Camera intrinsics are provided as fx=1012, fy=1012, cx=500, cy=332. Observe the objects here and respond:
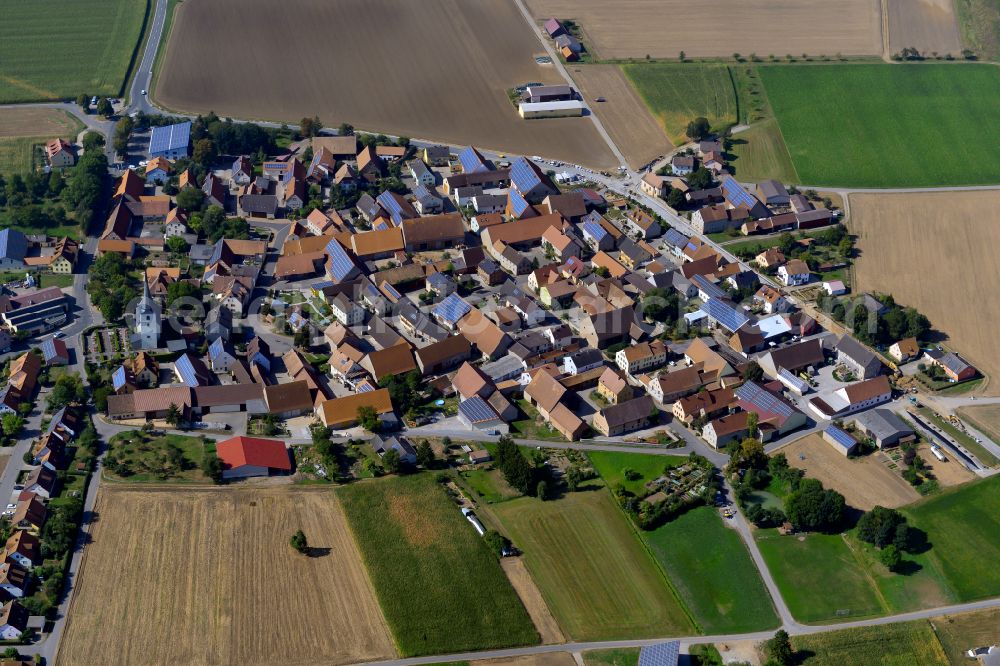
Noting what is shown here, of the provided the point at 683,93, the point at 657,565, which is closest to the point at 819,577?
the point at 657,565

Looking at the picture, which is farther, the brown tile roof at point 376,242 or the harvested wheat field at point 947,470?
the brown tile roof at point 376,242

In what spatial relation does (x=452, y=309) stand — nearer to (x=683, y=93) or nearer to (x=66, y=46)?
(x=683, y=93)

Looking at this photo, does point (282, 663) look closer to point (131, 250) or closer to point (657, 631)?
point (657, 631)

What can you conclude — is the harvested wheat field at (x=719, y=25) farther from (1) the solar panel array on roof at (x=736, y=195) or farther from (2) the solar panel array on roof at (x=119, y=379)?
(2) the solar panel array on roof at (x=119, y=379)

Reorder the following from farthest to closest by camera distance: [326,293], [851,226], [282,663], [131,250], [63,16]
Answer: [63,16] < [851,226] < [131,250] < [326,293] < [282,663]

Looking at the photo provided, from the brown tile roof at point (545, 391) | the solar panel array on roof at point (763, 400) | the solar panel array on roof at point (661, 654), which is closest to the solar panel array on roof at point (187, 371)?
the brown tile roof at point (545, 391)

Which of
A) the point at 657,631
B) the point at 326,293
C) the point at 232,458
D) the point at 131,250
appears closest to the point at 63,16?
the point at 131,250
